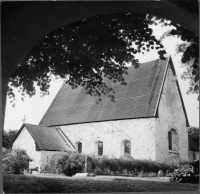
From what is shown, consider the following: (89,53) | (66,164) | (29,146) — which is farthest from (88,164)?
(89,53)

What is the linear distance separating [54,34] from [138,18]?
4.15 ft

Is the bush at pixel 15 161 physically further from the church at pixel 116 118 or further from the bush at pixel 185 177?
the bush at pixel 185 177

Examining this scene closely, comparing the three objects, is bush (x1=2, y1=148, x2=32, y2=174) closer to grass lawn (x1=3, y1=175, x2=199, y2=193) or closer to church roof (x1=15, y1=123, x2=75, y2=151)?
grass lawn (x1=3, y1=175, x2=199, y2=193)

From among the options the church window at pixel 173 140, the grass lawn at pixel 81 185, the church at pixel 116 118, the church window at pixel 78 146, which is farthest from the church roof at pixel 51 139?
the church window at pixel 173 140

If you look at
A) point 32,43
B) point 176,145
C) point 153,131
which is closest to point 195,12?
point 32,43

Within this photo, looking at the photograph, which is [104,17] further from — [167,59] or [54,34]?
[167,59]

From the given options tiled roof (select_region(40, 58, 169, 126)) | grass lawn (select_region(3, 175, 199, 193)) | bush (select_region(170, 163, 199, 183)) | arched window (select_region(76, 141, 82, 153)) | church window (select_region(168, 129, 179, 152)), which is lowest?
grass lawn (select_region(3, 175, 199, 193))

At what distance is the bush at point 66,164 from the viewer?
19.2 feet

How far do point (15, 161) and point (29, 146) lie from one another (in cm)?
115

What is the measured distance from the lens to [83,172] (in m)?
6.05

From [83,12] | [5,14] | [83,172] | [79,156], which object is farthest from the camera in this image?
[79,156]

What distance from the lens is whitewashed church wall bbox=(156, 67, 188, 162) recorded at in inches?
215

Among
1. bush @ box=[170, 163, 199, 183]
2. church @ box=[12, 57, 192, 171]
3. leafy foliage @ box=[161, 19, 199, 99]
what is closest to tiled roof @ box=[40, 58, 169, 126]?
church @ box=[12, 57, 192, 171]

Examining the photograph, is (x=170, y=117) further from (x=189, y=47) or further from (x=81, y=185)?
(x=189, y=47)
